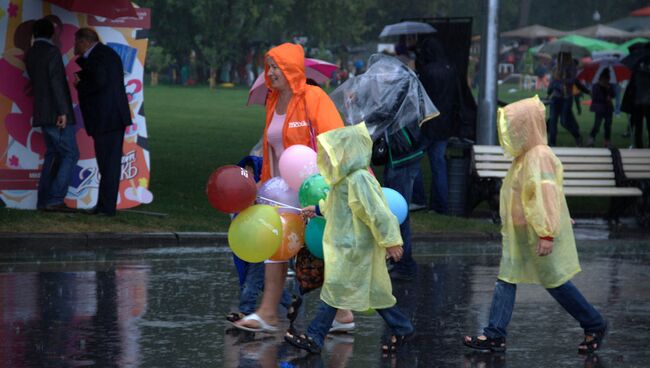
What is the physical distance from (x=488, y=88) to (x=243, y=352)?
888 centimetres

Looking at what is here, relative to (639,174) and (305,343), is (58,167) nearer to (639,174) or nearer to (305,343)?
(305,343)

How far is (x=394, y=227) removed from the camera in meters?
7.79

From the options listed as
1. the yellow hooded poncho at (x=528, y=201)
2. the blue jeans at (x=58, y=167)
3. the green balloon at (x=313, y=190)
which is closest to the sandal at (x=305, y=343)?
the green balloon at (x=313, y=190)

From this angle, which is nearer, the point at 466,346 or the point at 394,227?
the point at 394,227

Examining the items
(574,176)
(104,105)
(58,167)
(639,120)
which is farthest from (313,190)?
(639,120)

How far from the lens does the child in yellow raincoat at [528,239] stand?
26.8 ft

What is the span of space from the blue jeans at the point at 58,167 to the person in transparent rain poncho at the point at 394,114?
3.61 m

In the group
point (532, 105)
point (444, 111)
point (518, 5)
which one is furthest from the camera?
point (518, 5)

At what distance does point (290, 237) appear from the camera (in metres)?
8.44

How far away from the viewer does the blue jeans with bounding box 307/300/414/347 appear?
26.6 ft

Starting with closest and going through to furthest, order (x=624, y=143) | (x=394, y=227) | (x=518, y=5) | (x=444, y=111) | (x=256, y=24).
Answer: (x=394, y=227) → (x=444, y=111) → (x=624, y=143) → (x=256, y=24) → (x=518, y=5)

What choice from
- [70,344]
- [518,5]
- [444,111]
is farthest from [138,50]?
[518,5]

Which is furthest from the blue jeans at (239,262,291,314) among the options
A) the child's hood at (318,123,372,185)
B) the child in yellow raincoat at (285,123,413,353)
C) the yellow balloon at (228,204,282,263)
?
the child's hood at (318,123,372,185)

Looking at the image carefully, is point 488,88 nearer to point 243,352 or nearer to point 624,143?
point 243,352
